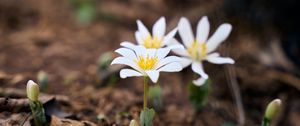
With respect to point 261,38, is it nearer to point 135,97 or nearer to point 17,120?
point 135,97

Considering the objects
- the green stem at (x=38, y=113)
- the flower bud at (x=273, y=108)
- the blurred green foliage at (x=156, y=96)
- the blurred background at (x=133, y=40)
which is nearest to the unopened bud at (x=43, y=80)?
the blurred background at (x=133, y=40)

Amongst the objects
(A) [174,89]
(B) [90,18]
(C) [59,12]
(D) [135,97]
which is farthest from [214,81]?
(C) [59,12]

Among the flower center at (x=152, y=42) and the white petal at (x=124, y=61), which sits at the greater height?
the flower center at (x=152, y=42)

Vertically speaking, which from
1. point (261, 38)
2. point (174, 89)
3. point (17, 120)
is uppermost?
point (261, 38)

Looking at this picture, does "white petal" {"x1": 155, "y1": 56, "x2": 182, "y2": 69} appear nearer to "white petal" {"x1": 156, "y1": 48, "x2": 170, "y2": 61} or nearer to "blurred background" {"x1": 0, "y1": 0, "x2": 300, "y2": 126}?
"white petal" {"x1": 156, "y1": 48, "x2": 170, "y2": 61}

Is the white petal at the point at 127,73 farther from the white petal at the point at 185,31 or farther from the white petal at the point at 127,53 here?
the white petal at the point at 185,31

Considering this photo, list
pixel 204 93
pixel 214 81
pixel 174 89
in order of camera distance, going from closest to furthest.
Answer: pixel 204 93, pixel 174 89, pixel 214 81
